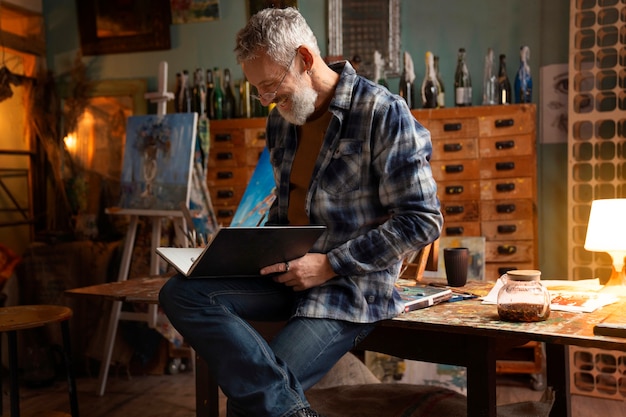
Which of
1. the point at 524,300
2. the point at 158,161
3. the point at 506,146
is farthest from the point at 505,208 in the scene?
the point at 524,300

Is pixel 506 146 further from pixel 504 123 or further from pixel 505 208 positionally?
pixel 505 208

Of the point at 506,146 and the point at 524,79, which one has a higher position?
the point at 524,79

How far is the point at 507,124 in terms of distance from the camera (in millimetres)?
3822

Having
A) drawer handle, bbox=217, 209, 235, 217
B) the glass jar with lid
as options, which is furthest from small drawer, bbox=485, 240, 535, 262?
the glass jar with lid

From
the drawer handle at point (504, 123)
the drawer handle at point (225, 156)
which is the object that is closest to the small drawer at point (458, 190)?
the drawer handle at point (504, 123)

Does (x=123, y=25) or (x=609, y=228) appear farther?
(x=123, y=25)

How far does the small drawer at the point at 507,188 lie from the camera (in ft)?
12.6

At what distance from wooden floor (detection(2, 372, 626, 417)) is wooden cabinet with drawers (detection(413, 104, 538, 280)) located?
2.51 ft

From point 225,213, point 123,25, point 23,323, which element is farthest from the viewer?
point 123,25

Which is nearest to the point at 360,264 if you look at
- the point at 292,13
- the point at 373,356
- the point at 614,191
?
the point at 292,13

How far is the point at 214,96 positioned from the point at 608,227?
2.88 metres

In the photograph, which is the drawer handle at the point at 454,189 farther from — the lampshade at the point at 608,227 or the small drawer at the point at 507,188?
the lampshade at the point at 608,227

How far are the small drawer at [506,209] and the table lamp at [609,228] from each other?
45.4 inches

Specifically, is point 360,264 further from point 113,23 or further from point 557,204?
point 113,23
